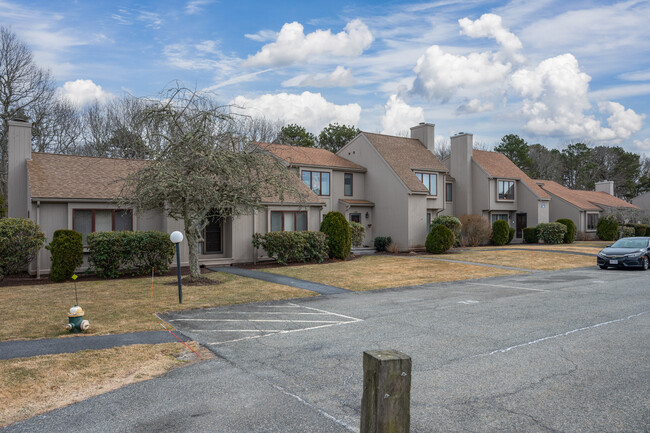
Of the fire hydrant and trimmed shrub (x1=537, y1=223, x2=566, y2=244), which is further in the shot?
trimmed shrub (x1=537, y1=223, x2=566, y2=244)

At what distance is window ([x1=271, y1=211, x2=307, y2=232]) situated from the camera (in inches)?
894

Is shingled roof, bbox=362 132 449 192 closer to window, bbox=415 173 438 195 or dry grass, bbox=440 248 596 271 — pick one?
window, bbox=415 173 438 195

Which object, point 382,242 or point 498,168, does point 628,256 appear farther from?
point 498,168

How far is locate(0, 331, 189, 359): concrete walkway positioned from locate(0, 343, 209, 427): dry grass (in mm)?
316

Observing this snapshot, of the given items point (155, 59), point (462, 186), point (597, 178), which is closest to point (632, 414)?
point (155, 59)

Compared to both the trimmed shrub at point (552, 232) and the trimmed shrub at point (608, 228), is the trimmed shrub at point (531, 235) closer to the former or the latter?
the trimmed shrub at point (552, 232)

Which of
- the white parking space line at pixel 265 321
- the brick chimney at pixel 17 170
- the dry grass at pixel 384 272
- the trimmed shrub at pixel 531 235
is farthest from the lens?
the trimmed shrub at pixel 531 235

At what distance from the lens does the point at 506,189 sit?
3634 cm

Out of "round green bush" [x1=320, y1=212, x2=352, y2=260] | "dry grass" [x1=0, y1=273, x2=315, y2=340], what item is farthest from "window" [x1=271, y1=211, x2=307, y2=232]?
"dry grass" [x1=0, y1=273, x2=315, y2=340]

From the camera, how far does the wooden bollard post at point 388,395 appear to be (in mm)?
3295

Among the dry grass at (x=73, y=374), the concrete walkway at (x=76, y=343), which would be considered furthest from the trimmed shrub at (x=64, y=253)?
the dry grass at (x=73, y=374)

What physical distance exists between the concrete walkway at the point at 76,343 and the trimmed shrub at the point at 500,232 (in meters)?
29.1

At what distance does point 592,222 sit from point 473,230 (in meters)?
17.3

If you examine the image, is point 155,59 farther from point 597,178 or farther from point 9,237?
point 597,178
